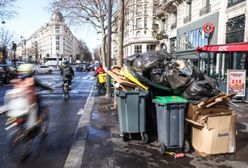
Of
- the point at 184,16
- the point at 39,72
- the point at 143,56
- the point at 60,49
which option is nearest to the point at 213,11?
the point at 184,16

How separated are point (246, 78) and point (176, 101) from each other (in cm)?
934

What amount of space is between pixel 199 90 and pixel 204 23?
61.4ft

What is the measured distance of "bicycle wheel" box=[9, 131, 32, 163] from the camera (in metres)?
5.21

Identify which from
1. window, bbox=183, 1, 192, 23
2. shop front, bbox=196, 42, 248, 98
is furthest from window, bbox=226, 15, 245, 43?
window, bbox=183, 1, 192, 23

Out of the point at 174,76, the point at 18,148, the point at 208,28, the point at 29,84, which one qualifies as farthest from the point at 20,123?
the point at 208,28

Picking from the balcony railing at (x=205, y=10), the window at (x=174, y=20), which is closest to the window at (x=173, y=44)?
the window at (x=174, y=20)

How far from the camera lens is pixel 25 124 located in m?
5.40

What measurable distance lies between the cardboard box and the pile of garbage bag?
1.75 ft

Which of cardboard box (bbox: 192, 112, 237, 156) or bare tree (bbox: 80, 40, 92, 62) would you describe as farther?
bare tree (bbox: 80, 40, 92, 62)

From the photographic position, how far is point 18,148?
5258mm

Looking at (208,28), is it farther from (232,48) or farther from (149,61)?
(149,61)

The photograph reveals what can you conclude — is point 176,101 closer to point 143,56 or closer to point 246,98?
point 143,56

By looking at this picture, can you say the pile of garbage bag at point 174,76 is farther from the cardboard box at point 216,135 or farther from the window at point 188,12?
the window at point 188,12

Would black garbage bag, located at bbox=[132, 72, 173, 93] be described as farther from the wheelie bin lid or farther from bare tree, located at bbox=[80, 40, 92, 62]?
bare tree, located at bbox=[80, 40, 92, 62]
